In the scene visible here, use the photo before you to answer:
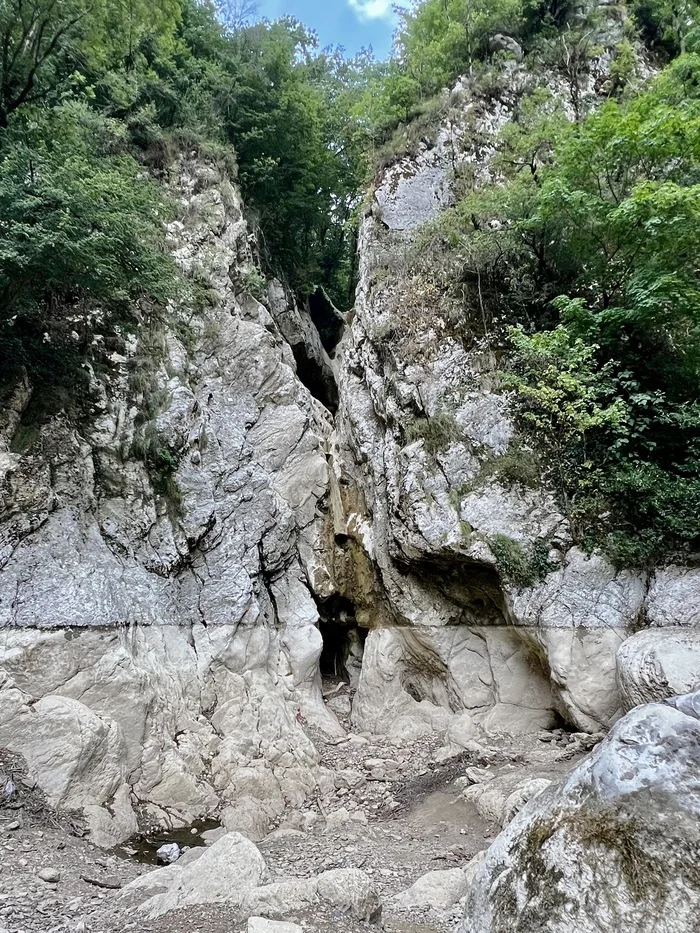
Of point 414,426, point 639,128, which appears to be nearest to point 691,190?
point 639,128

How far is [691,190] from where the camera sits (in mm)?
8773

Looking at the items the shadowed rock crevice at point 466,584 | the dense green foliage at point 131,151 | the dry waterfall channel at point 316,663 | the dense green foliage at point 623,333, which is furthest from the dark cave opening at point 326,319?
the shadowed rock crevice at point 466,584

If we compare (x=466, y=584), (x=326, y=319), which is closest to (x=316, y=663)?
(x=466, y=584)

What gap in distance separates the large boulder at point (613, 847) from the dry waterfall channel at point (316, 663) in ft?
0.04

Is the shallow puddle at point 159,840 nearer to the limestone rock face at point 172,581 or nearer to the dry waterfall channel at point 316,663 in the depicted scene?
the dry waterfall channel at point 316,663

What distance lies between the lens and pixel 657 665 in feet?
23.7

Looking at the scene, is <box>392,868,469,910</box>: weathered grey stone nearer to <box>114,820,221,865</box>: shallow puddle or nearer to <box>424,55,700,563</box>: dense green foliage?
<box>114,820,221,865</box>: shallow puddle

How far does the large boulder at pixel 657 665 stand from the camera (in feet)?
22.7

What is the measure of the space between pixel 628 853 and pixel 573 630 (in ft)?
21.8

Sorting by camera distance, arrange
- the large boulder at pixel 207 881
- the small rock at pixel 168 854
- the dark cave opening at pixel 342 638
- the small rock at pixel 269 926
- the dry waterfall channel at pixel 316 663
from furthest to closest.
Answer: the dark cave opening at pixel 342 638
the small rock at pixel 168 854
the large boulder at pixel 207 881
the small rock at pixel 269 926
the dry waterfall channel at pixel 316 663

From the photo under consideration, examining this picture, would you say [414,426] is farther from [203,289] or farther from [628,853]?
[628,853]

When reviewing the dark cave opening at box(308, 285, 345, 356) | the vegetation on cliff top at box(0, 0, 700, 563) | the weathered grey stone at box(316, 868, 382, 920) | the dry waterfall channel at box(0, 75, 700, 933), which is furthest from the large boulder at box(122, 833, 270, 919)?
the dark cave opening at box(308, 285, 345, 356)

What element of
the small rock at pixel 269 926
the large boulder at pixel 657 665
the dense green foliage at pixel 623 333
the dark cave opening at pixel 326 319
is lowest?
the small rock at pixel 269 926

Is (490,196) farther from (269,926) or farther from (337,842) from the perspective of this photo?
(269,926)
